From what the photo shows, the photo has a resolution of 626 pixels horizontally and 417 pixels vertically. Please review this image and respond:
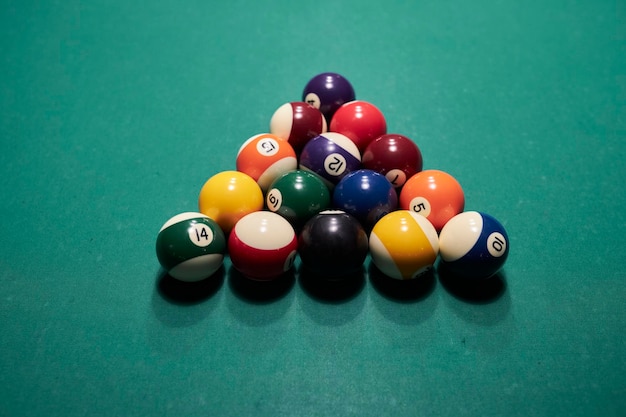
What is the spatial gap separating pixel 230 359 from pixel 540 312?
1806 mm

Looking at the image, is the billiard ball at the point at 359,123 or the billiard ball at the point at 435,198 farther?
the billiard ball at the point at 359,123

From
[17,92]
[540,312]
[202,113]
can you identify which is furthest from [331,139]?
[17,92]

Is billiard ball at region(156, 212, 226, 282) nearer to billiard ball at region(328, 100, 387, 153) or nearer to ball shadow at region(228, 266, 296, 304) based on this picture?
ball shadow at region(228, 266, 296, 304)

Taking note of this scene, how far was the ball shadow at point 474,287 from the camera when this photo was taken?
300cm

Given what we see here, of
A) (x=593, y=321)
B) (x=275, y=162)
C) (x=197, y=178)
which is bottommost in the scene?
(x=593, y=321)

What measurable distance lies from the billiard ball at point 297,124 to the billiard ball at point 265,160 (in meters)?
0.20

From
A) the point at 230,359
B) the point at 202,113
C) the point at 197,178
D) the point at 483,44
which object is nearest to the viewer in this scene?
the point at 230,359

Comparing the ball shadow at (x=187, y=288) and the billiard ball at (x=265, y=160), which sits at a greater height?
the billiard ball at (x=265, y=160)

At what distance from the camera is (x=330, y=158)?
3.28m

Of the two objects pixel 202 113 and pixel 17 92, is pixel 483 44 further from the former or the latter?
pixel 17 92

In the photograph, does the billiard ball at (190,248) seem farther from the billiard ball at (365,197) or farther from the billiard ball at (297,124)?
the billiard ball at (297,124)

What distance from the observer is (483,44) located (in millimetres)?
4883

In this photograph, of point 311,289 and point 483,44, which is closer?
point 311,289

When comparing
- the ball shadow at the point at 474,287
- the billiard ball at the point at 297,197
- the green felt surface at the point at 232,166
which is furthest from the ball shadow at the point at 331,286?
the ball shadow at the point at 474,287
